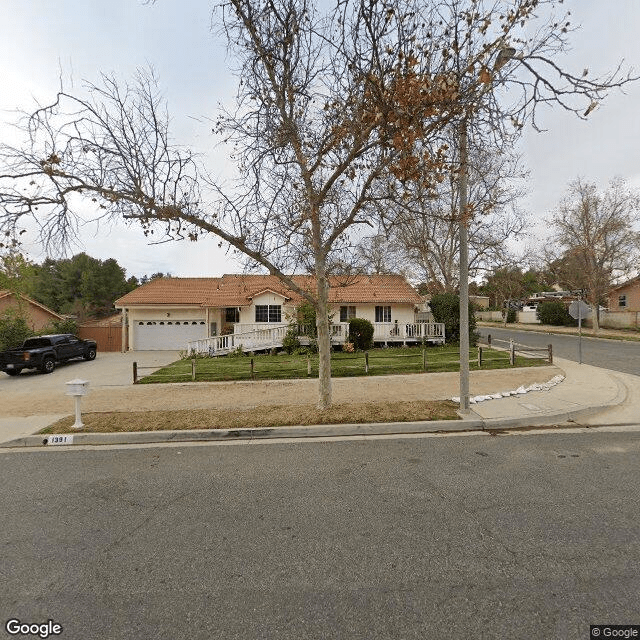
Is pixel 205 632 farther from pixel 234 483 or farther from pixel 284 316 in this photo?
pixel 284 316

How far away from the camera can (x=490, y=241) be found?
23953mm

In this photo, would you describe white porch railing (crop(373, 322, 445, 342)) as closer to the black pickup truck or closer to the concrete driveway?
the concrete driveway

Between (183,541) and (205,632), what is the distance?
3.55 ft

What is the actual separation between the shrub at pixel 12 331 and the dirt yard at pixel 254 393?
26.5ft

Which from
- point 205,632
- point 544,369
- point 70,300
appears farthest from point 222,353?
point 70,300

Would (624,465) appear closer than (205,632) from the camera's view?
No

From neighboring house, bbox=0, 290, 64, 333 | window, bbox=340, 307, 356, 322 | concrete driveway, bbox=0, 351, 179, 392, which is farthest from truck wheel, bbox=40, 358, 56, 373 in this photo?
window, bbox=340, 307, 356, 322

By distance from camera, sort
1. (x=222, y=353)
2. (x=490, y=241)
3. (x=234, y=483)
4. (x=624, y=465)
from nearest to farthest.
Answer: (x=234, y=483), (x=624, y=465), (x=222, y=353), (x=490, y=241)

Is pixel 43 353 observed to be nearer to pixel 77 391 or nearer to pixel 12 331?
pixel 12 331

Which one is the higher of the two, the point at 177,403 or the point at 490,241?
the point at 490,241

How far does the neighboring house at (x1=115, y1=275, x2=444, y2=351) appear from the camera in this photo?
2030cm

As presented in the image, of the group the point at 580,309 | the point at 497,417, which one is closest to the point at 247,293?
the point at 580,309

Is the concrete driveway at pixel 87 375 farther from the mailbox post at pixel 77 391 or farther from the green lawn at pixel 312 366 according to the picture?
the mailbox post at pixel 77 391

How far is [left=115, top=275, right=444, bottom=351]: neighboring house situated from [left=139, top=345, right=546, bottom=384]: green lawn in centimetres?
478
